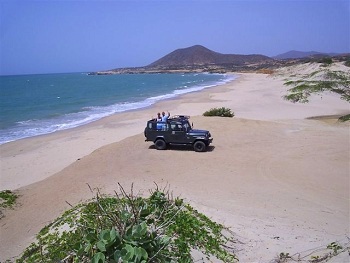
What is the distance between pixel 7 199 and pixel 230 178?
23.8 ft

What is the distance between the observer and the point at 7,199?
10.5m

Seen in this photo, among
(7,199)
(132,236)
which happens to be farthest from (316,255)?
(7,199)

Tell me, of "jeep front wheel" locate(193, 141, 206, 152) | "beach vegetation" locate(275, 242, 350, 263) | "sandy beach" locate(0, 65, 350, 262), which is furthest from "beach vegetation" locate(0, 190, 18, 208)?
"beach vegetation" locate(275, 242, 350, 263)

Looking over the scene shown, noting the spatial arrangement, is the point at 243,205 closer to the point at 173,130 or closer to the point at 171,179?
the point at 171,179

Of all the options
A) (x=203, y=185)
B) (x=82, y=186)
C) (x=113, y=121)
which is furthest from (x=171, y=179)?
(x=113, y=121)

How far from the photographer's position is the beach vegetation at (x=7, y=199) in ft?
33.1

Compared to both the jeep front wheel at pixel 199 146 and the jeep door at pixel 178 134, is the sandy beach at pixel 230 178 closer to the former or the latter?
the jeep front wheel at pixel 199 146

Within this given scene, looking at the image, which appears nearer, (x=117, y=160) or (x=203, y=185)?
(x=203, y=185)

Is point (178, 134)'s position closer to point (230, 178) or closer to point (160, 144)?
point (160, 144)

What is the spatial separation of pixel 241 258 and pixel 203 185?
4682mm

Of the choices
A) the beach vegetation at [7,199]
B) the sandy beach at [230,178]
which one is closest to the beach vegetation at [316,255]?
the sandy beach at [230,178]

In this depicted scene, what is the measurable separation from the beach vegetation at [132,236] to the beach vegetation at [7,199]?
3.68 meters

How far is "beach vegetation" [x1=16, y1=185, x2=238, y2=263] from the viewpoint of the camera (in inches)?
167

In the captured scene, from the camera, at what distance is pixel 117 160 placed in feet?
46.7
